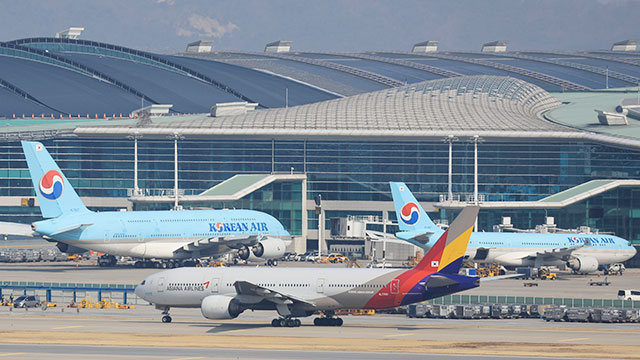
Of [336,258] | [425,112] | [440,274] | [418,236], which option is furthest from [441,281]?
[425,112]

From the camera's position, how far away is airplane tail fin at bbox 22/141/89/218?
109 m

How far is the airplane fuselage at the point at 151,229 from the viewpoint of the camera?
10900 cm

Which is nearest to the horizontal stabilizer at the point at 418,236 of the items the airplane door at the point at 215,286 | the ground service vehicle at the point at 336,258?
the ground service vehicle at the point at 336,258

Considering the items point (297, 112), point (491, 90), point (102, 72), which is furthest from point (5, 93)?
point (491, 90)

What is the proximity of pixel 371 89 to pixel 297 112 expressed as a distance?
4136 cm

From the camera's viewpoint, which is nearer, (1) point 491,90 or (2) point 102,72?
(1) point 491,90

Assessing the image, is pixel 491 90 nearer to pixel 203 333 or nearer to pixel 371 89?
pixel 371 89

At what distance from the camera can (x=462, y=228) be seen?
6738 centimetres

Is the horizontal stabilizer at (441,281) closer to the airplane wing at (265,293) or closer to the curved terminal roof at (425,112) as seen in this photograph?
the airplane wing at (265,293)

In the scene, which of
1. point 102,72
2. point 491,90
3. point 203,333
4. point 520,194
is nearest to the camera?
point 203,333

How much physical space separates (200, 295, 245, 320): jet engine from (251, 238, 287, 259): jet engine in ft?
161

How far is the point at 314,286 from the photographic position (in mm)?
70312

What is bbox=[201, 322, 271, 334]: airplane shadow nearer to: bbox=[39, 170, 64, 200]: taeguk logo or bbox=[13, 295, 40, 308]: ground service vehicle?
bbox=[13, 295, 40, 308]: ground service vehicle

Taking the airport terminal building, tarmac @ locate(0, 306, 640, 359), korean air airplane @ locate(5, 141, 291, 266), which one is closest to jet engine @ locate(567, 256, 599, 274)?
the airport terminal building
